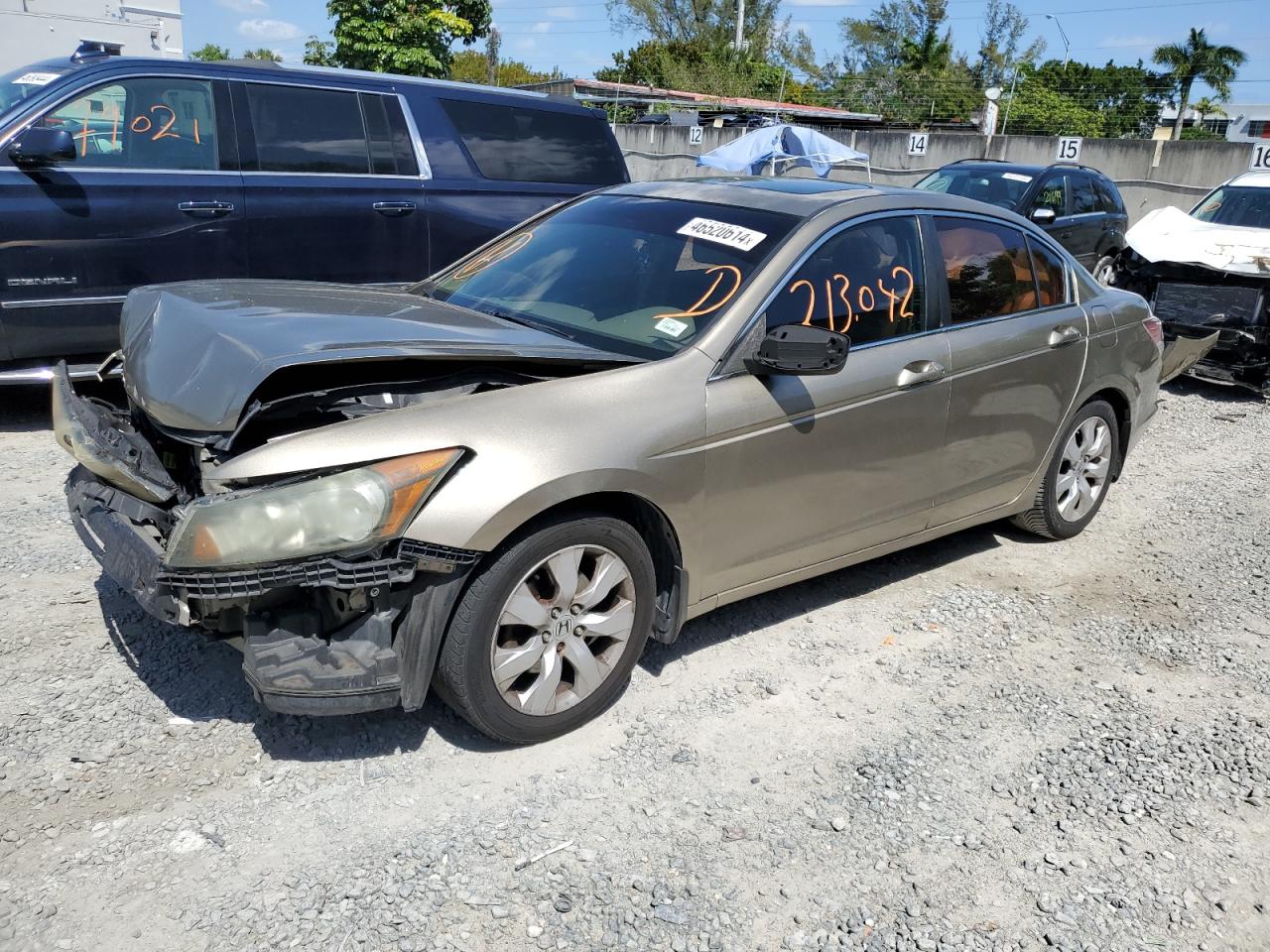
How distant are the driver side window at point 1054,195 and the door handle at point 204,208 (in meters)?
9.09

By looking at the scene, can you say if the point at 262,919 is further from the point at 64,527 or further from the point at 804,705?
the point at 64,527

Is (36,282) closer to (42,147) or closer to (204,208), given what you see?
(42,147)

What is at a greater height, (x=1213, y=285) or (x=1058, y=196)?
(x=1058, y=196)

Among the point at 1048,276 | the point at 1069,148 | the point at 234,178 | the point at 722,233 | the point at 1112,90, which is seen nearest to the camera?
the point at 722,233

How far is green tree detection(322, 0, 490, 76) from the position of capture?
30.1 m

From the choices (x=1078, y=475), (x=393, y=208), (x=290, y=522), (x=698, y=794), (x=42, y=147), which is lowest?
(x=698, y=794)

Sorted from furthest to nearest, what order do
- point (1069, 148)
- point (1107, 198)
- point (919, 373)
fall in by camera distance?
point (1069, 148) → point (1107, 198) → point (919, 373)

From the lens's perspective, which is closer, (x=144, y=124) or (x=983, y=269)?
(x=983, y=269)

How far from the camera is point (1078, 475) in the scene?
5.36 metres

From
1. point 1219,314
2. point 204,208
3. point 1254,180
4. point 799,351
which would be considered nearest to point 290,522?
point 799,351

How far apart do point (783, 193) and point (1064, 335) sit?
61.5 inches

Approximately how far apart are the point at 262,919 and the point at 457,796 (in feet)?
2.21

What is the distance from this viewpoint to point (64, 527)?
4.81 metres

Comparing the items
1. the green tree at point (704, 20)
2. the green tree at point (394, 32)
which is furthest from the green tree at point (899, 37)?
the green tree at point (394, 32)
